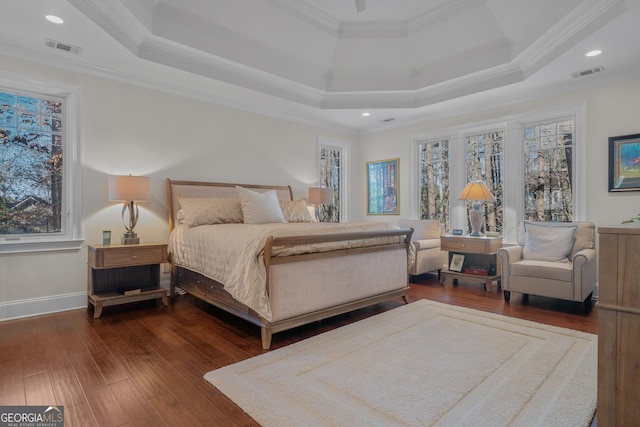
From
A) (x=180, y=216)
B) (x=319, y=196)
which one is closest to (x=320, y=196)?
(x=319, y=196)

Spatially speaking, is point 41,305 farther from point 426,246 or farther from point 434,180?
point 434,180

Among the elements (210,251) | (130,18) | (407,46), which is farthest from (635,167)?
(130,18)

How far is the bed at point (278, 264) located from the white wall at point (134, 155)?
421 millimetres

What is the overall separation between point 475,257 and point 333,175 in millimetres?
2829

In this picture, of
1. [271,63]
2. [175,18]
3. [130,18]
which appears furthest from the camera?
[271,63]

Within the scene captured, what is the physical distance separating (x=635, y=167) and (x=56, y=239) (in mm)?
6101

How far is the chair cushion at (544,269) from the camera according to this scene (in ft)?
11.5

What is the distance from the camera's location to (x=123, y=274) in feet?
12.6

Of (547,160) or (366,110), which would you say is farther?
(366,110)

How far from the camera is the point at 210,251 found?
3162 millimetres

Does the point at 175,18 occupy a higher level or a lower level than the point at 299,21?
lower

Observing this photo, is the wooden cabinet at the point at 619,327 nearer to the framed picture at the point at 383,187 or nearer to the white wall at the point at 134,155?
the white wall at the point at 134,155

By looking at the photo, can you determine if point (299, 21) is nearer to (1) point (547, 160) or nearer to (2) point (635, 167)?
(1) point (547, 160)

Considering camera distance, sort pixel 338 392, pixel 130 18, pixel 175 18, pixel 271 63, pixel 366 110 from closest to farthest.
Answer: pixel 338 392, pixel 130 18, pixel 175 18, pixel 271 63, pixel 366 110
